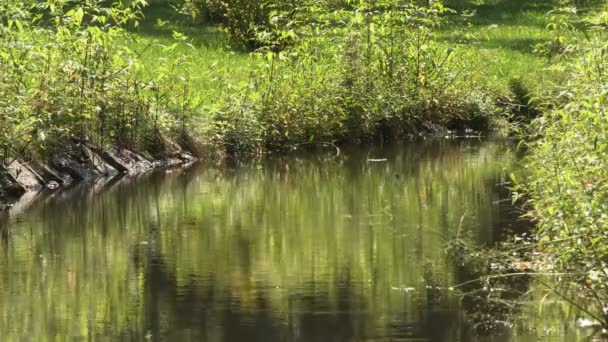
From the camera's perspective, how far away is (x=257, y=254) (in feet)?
44.0

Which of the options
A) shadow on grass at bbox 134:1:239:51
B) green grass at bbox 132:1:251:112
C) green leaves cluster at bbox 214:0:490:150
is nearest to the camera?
green leaves cluster at bbox 214:0:490:150

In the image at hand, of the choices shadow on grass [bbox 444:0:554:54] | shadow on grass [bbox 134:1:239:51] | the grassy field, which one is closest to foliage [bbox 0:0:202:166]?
the grassy field

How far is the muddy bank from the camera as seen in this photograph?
690 inches

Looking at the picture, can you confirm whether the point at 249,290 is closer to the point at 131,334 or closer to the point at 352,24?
the point at 131,334

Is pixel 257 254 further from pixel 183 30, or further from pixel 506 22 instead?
pixel 506 22

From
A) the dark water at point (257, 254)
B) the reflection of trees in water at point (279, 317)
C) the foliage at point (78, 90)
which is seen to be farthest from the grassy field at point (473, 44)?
the reflection of trees in water at point (279, 317)

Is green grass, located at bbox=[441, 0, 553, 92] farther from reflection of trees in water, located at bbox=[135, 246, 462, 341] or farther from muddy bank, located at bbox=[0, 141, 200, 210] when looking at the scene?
reflection of trees in water, located at bbox=[135, 246, 462, 341]

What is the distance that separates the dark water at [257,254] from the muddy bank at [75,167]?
44cm

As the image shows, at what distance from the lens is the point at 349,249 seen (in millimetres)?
13695

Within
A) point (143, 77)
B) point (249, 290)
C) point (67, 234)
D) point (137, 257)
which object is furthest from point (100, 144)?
point (249, 290)

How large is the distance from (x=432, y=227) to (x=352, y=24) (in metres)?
9.34

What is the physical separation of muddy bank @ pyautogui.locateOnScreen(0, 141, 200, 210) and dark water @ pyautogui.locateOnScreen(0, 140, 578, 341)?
0.44 m

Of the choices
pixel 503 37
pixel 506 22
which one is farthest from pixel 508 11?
pixel 503 37

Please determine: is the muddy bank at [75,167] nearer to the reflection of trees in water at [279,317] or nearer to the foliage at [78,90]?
the foliage at [78,90]
